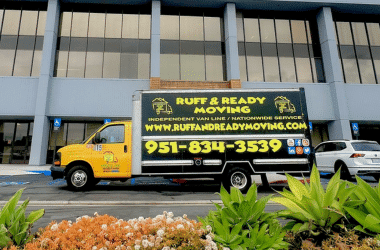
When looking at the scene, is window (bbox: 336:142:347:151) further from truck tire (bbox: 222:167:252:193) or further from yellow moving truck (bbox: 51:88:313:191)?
truck tire (bbox: 222:167:252:193)

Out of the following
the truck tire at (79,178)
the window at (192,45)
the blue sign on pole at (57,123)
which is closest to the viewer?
the truck tire at (79,178)

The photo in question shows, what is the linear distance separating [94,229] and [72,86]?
1714 cm

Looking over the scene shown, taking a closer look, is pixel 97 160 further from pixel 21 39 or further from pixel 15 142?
pixel 21 39

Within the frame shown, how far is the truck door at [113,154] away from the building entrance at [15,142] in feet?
48.4

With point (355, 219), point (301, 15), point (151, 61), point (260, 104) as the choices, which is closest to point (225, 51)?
point (151, 61)

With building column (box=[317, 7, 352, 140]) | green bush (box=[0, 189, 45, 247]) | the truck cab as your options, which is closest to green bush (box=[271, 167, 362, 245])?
green bush (box=[0, 189, 45, 247])

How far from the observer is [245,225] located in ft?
5.14

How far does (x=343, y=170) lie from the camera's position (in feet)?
30.7

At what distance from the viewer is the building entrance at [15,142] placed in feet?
57.6

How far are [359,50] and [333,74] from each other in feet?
14.0

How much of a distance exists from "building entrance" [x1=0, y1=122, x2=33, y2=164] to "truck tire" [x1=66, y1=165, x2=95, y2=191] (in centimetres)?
1406

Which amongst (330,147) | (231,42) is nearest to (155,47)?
(231,42)

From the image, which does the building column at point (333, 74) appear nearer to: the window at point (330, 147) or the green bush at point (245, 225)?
the window at point (330, 147)

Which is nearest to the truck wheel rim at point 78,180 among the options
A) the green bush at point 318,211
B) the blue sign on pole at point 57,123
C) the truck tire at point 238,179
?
the truck tire at point 238,179
